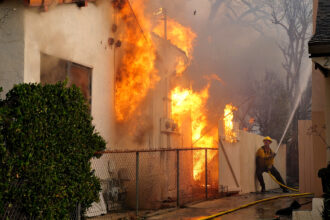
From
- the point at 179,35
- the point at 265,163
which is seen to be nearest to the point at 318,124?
the point at 265,163

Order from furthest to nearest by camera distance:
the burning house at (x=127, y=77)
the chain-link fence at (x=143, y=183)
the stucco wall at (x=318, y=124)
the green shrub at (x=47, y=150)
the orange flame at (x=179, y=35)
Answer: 1. the orange flame at (x=179, y=35)
2. the stucco wall at (x=318, y=124)
3. the chain-link fence at (x=143, y=183)
4. the burning house at (x=127, y=77)
5. the green shrub at (x=47, y=150)

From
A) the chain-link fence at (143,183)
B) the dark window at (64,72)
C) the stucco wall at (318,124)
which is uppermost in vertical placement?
the dark window at (64,72)

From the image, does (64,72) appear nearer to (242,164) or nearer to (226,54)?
(242,164)

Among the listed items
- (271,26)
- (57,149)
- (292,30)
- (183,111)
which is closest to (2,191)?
(57,149)

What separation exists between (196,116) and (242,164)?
2.51 metres

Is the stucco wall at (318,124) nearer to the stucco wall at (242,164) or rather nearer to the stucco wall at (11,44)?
the stucco wall at (242,164)

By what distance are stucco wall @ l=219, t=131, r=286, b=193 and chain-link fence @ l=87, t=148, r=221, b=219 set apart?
2.33 ft

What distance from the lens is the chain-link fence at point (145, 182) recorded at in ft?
38.4

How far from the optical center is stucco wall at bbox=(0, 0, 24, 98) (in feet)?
30.6

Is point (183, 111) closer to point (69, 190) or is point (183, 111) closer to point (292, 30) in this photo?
point (69, 190)

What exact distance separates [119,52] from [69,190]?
6.00 meters

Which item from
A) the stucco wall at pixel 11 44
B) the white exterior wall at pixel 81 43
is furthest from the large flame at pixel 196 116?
the stucco wall at pixel 11 44

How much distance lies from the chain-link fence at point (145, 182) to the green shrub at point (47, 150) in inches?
106

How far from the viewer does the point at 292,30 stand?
32656mm
